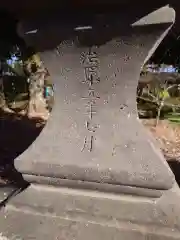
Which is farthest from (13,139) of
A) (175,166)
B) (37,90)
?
(175,166)

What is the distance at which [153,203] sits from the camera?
7.04ft

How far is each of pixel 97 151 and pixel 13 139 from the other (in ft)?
15.3

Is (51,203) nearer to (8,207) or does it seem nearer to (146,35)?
(8,207)

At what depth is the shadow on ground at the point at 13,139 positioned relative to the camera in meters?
4.11

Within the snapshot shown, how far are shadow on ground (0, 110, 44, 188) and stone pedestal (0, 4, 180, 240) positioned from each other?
1436mm

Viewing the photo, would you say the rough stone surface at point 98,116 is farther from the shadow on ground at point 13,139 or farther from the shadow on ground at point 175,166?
the shadow on ground at point 175,166

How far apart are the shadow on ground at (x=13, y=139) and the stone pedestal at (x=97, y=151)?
56.5 inches

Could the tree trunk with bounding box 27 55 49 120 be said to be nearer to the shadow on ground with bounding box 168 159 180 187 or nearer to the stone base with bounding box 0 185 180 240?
the shadow on ground with bounding box 168 159 180 187

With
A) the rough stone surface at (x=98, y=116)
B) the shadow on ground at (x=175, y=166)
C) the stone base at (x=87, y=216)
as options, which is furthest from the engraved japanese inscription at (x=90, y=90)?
the shadow on ground at (x=175, y=166)

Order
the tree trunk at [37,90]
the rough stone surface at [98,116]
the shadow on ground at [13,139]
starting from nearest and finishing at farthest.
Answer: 1. the rough stone surface at [98,116]
2. the shadow on ground at [13,139]
3. the tree trunk at [37,90]

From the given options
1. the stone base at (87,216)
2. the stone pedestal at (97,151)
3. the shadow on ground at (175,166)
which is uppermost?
the stone pedestal at (97,151)

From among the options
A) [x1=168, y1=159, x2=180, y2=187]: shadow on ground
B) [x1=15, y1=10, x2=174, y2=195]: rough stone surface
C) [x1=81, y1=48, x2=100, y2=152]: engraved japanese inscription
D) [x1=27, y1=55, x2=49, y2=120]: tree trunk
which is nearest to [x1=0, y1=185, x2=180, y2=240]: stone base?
[x1=15, y1=10, x2=174, y2=195]: rough stone surface

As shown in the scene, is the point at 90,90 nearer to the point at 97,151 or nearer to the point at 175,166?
the point at 97,151

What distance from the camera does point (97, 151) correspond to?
2.21 m
